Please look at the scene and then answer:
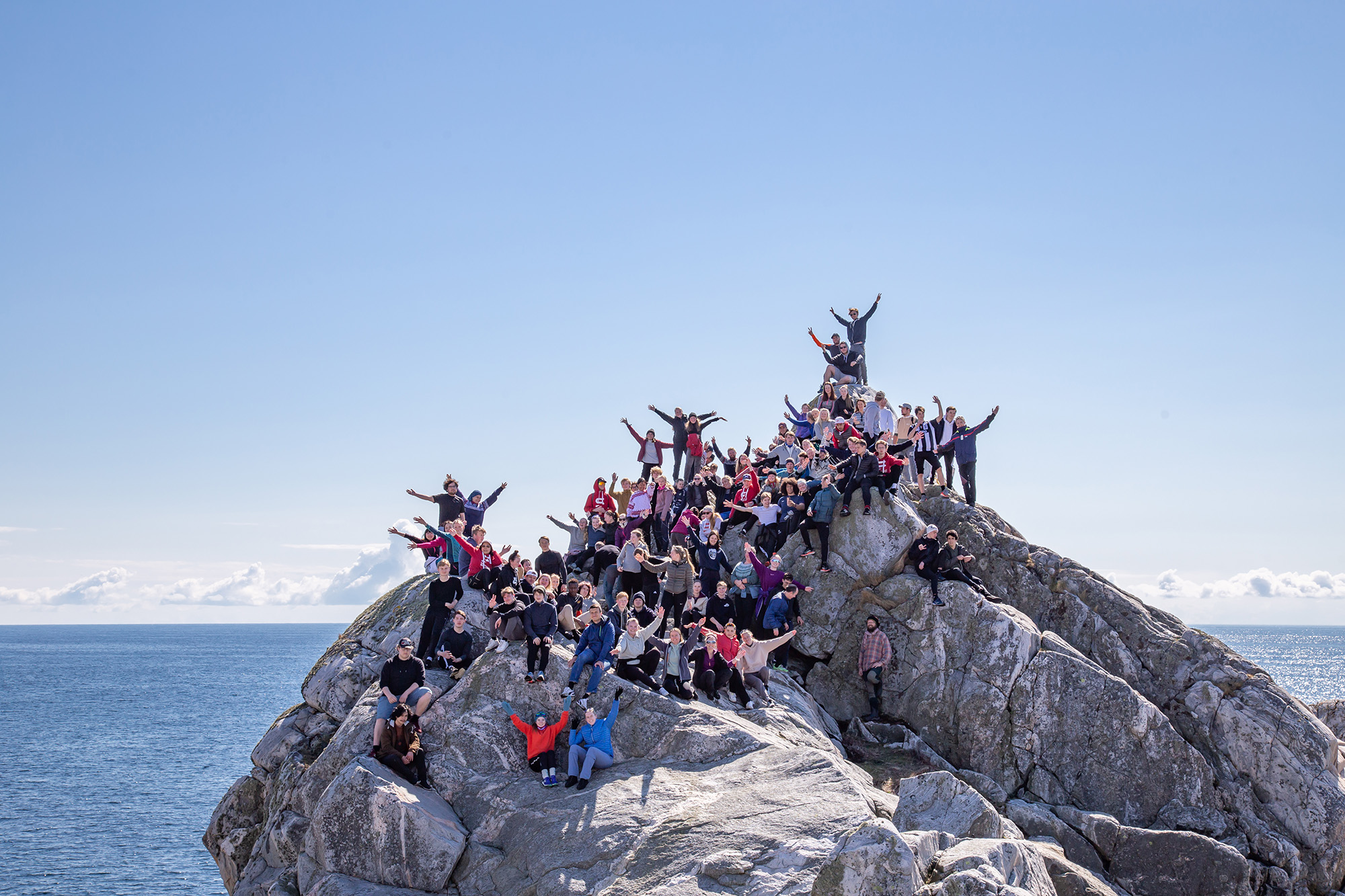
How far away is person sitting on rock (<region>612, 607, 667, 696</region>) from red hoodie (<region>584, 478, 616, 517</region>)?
7986 millimetres

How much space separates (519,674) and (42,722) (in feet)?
310

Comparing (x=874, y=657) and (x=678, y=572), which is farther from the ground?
(x=678, y=572)

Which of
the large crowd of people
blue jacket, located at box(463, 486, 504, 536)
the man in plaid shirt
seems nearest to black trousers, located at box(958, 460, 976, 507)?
the large crowd of people

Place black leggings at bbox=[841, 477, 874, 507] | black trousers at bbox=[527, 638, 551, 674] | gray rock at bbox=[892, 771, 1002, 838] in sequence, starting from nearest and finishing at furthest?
gray rock at bbox=[892, 771, 1002, 838] < black trousers at bbox=[527, 638, 551, 674] < black leggings at bbox=[841, 477, 874, 507]

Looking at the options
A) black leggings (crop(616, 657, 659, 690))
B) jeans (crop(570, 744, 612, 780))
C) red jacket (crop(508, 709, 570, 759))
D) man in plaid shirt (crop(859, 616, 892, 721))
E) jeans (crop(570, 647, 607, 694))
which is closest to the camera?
jeans (crop(570, 744, 612, 780))

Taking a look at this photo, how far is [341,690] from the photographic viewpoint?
70.7 feet

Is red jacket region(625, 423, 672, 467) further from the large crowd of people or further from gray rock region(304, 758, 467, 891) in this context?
gray rock region(304, 758, 467, 891)

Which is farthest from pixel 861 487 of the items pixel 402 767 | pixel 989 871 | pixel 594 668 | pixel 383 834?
pixel 383 834

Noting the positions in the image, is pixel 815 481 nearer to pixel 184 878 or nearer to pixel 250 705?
pixel 184 878

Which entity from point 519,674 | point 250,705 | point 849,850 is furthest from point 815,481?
point 250,705

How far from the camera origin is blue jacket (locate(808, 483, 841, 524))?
79.4 ft

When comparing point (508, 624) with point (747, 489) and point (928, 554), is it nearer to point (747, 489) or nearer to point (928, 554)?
point (747, 489)

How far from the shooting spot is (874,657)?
22.8 m

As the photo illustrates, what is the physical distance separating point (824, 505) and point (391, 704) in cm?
1249
